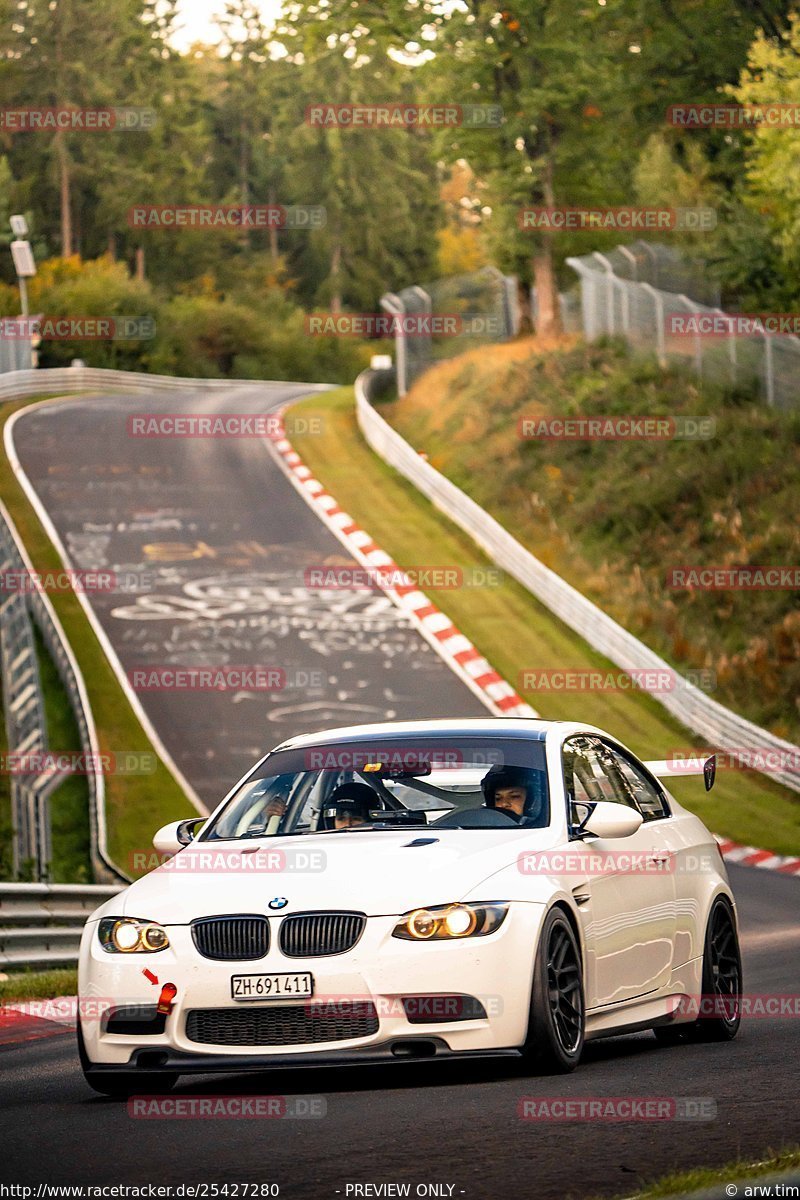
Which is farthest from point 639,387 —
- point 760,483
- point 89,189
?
point 89,189

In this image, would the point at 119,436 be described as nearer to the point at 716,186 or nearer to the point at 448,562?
the point at 448,562

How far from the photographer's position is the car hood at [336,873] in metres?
7.65

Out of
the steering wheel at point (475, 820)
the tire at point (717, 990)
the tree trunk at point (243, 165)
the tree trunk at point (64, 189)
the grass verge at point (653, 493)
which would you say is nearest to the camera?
the steering wheel at point (475, 820)

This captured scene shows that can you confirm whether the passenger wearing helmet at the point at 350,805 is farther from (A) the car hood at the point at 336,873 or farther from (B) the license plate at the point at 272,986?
(B) the license plate at the point at 272,986

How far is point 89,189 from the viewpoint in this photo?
112500mm

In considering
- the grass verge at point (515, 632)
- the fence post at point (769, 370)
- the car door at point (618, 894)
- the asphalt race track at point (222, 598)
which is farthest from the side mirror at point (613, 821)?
the fence post at point (769, 370)

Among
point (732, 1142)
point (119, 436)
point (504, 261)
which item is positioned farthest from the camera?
point (504, 261)

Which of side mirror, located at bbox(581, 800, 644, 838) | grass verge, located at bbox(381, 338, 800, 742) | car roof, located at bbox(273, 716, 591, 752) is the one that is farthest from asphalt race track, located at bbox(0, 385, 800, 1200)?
grass verge, located at bbox(381, 338, 800, 742)

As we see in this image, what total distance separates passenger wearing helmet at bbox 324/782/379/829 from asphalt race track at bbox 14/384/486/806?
618 inches

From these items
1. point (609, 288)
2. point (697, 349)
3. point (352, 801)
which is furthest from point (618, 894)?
point (609, 288)

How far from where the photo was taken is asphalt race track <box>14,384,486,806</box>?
2764 cm

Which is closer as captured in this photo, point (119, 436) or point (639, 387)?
point (639, 387)

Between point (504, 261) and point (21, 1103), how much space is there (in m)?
50.7

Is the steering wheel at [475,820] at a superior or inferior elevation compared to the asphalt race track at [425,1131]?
superior
